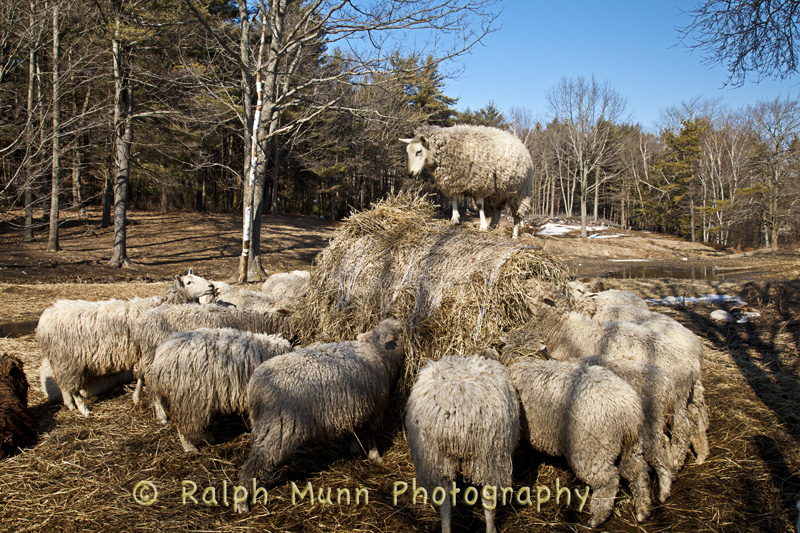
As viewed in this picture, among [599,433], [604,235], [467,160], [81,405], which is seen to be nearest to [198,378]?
[81,405]

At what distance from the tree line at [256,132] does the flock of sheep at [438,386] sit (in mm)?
5817

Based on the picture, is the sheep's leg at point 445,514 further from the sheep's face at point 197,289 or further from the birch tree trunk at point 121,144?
the birch tree trunk at point 121,144

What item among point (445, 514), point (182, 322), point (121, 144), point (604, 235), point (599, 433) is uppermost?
point (121, 144)

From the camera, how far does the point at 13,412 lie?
177 inches

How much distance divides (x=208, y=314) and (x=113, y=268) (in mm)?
12354

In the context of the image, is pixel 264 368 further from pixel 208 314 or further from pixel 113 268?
pixel 113 268

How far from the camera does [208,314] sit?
6059mm

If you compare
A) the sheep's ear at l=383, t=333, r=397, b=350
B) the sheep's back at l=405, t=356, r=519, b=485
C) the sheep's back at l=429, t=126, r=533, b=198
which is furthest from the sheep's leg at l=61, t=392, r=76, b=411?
the sheep's back at l=429, t=126, r=533, b=198

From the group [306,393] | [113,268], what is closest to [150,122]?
[113,268]

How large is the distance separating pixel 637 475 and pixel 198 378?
399 centimetres

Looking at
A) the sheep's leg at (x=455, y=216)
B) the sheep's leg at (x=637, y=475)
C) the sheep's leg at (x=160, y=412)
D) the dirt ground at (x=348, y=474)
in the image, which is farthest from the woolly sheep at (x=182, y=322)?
the sheep's leg at (x=637, y=475)

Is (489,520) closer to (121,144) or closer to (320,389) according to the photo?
(320,389)

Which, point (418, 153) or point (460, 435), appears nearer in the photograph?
point (460, 435)

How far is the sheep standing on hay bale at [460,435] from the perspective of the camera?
3.28 meters
